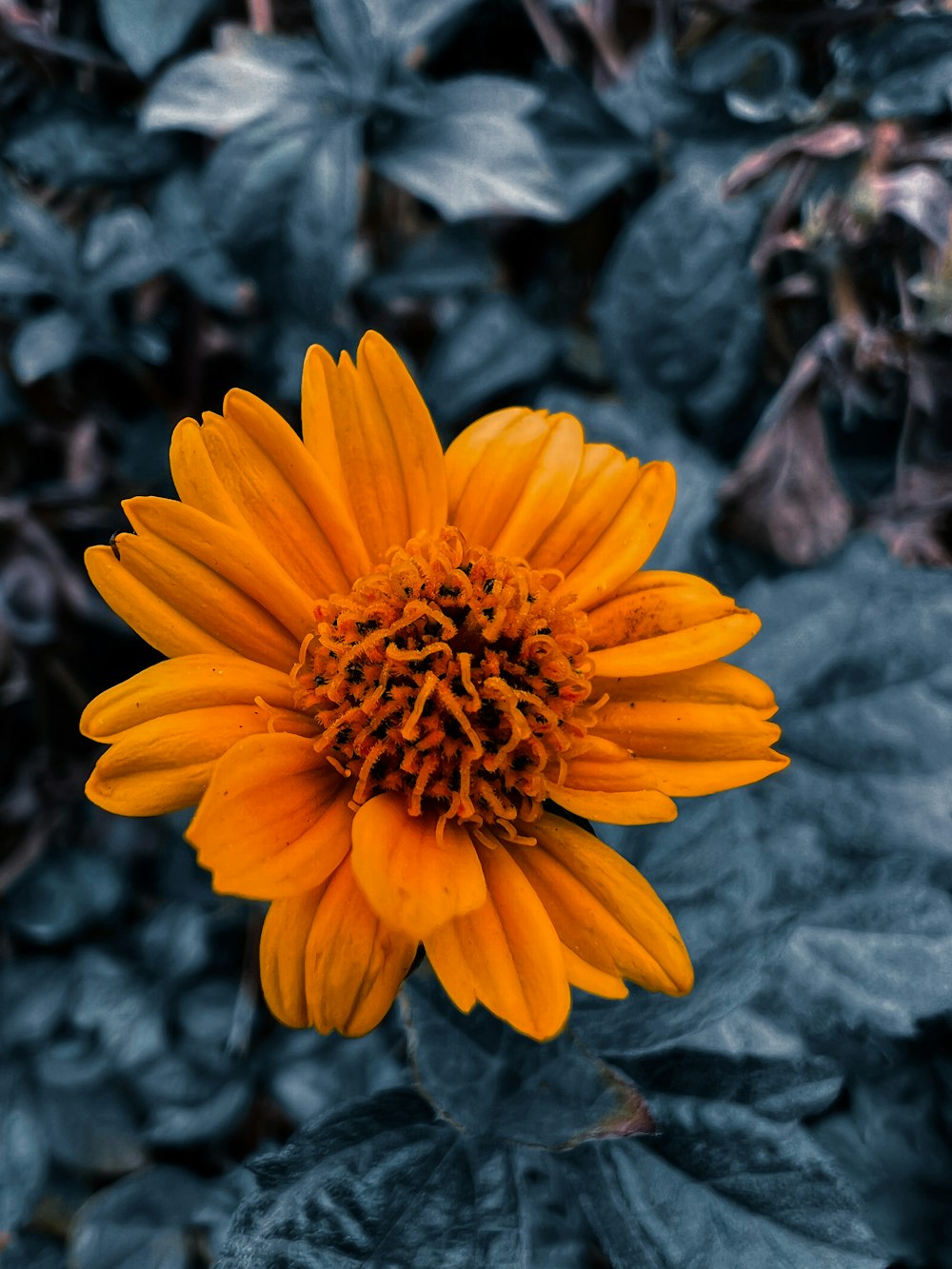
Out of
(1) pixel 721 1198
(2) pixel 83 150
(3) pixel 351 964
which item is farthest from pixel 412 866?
(2) pixel 83 150

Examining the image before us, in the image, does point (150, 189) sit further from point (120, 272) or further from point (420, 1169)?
point (420, 1169)

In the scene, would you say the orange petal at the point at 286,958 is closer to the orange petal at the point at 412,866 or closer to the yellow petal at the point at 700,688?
the orange petal at the point at 412,866

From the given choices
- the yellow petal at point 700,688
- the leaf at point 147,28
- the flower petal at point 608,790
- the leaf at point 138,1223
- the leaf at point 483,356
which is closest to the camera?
the flower petal at point 608,790

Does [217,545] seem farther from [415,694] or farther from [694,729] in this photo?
[694,729]

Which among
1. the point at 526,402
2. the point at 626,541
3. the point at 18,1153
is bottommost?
the point at 18,1153

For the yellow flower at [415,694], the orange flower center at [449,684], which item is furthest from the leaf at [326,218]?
the orange flower center at [449,684]
